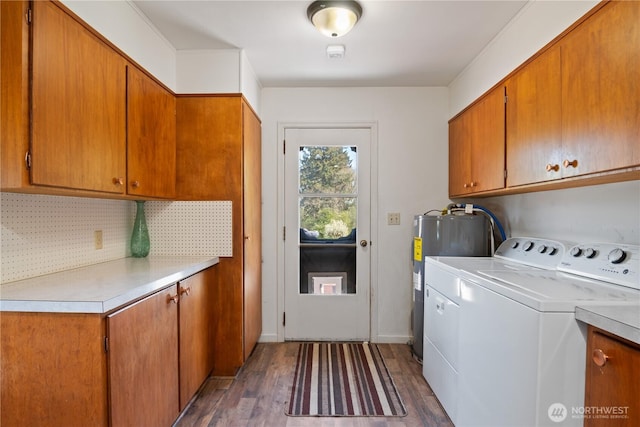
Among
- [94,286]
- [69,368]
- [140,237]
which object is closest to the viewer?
[69,368]

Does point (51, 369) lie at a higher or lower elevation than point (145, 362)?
higher

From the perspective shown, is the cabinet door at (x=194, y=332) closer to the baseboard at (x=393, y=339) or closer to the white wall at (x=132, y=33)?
the white wall at (x=132, y=33)

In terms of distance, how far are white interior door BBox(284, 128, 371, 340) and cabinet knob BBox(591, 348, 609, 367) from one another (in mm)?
1951

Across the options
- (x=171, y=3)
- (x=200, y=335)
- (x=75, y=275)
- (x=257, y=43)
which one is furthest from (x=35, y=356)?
(x=257, y=43)

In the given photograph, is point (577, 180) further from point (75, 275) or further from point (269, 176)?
point (75, 275)

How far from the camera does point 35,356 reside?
3.61ft

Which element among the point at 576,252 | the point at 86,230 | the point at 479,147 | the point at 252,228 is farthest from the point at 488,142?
the point at 86,230

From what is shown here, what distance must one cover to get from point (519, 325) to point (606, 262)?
610 mm

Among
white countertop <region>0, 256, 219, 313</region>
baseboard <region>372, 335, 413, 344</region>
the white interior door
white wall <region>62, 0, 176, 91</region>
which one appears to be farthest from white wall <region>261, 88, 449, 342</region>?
white countertop <region>0, 256, 219, 313</region>

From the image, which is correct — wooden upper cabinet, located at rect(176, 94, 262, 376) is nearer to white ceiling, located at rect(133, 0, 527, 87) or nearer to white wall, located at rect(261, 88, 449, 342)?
white ceiling, located at rect(133, 0, 527, 87)

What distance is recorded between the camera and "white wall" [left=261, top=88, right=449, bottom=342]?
2.86m

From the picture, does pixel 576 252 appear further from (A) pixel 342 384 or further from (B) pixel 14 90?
(B) pixel 14 90

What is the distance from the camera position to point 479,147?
2207mm

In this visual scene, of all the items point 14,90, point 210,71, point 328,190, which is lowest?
point 328,190
